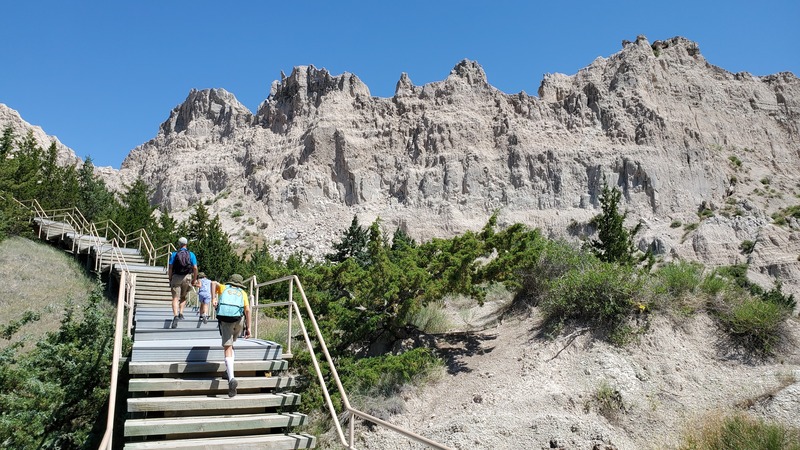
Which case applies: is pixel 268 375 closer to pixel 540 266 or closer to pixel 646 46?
pixel 540 266

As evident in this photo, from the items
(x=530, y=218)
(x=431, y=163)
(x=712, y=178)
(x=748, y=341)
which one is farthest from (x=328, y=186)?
(x=748, y=341)

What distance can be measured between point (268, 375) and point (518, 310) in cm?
764

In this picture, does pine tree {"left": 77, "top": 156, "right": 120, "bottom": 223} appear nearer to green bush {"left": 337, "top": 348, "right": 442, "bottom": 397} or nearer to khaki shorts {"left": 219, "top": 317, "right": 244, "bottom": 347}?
green bush {"left": 337, "top": 348, "right": 442, "bottom": 397}

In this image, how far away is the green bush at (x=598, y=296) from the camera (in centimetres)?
1059

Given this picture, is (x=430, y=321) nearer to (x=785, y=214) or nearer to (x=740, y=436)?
(x=740, y=436)

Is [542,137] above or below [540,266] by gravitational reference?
above

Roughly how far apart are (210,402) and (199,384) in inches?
14.0

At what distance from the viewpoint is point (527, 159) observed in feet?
194

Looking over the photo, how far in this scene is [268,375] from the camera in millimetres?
6906

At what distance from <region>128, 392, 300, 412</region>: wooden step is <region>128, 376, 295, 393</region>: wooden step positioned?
98mm

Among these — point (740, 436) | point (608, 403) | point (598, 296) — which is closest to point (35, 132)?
point (598, 296)

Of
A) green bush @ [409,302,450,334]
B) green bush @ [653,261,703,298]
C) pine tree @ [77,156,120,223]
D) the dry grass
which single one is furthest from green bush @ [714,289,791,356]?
pine tree @ [77,156,120,223]

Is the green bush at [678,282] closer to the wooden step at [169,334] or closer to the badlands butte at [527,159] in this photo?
the wooden step at [169,334]

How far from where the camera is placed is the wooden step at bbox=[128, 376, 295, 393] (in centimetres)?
584
